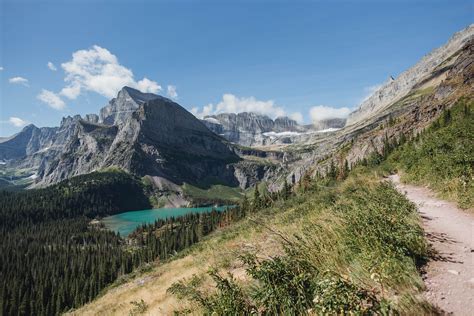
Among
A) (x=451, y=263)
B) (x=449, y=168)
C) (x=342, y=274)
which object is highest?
(x=449, y=168)

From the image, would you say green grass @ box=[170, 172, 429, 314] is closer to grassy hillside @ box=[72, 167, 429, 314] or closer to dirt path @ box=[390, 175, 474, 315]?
grassy hillside @ box=[72, 167, 429, 314]

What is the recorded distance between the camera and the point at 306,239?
25.9 feet

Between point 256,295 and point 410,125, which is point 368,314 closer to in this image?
point 256,295

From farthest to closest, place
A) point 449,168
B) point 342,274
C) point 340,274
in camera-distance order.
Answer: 1. point 449,168
2. point 342,274
3. point 340,274

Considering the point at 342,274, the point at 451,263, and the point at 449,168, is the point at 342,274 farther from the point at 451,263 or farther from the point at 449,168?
the point at 449,168

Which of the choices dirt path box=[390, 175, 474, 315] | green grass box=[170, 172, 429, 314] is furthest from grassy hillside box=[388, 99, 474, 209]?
green grass box=[170, 172, 429, 314]

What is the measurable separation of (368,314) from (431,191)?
17337mm

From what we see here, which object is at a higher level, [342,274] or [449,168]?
[449,168]

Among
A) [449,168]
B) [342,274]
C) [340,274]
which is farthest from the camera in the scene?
[449,168]

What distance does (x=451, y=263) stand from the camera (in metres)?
6.53

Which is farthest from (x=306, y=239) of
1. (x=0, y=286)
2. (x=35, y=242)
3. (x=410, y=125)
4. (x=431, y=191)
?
(x=35, y=242)

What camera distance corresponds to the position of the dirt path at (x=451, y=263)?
5070mm

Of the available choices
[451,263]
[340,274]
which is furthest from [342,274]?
[451,263]

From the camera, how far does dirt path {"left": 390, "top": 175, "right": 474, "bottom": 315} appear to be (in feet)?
16.6
